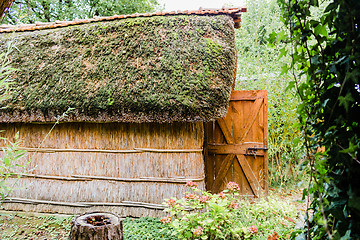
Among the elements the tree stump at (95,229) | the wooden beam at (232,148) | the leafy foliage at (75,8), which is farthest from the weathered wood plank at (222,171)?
the leafy foliage at (75,8)

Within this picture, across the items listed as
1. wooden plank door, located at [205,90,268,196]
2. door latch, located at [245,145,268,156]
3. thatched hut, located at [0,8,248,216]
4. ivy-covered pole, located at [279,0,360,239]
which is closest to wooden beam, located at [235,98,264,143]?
wooden plank door, located at [205,90,268,196]

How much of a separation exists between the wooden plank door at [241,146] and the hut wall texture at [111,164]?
104 centimetres

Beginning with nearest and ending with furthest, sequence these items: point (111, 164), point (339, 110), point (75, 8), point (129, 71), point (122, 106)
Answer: point (339, 110) → point (122, 106) → point (129, 71) → point (111, 164) → point (75, 8)

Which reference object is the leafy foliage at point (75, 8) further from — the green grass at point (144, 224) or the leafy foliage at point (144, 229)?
the leafy foliage at point (144, 229)

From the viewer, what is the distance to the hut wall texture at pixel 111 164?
174 inches

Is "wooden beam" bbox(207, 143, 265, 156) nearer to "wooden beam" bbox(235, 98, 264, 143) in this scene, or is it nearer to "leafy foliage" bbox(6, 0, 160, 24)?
"wooden beam" bbox(235, 98, 264, 143)

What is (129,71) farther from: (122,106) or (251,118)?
(251,118)

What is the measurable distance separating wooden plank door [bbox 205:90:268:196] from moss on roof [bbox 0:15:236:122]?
40.7 inches

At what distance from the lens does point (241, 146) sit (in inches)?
204

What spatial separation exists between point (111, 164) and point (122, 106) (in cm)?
119

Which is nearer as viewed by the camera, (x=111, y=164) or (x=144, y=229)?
(x=144, y=229)

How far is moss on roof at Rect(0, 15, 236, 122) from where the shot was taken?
13.7 ft

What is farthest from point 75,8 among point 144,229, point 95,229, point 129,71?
point 95,229

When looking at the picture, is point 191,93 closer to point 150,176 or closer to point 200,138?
point 200,138
